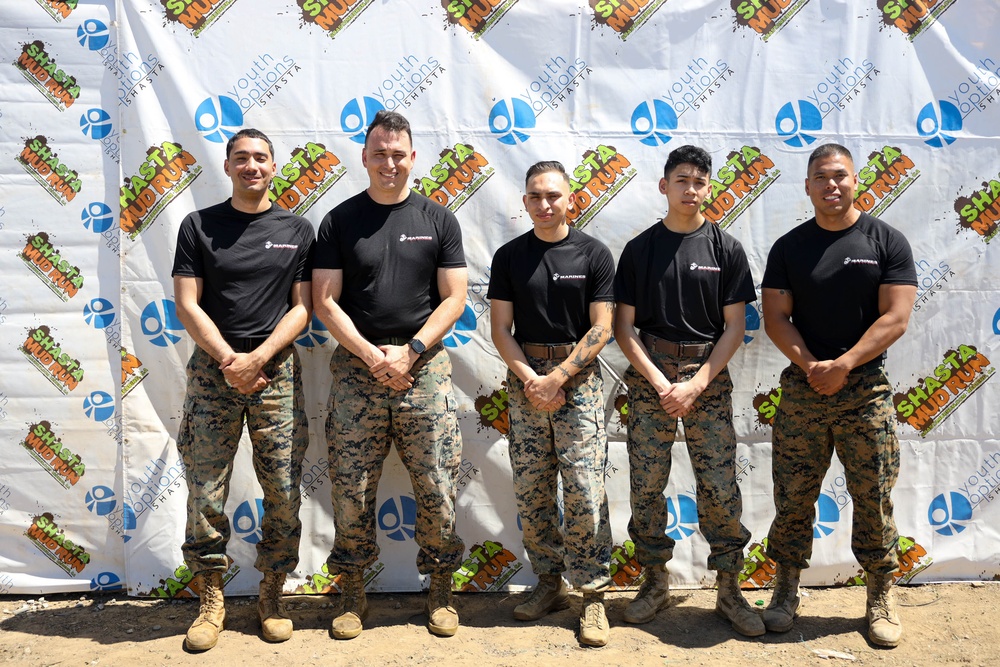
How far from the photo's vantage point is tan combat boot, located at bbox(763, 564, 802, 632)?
389cm

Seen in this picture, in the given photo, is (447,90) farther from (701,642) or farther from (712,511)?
(701,642)

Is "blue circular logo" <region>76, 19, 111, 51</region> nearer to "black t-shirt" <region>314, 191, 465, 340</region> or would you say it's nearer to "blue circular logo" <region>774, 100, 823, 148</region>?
"black t-shirt" <region>314, 191, 465, 340</region>

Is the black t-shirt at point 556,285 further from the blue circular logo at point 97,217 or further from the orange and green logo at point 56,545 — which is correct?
the orange and green logo at point 56,545

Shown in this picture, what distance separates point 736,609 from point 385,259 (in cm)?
254

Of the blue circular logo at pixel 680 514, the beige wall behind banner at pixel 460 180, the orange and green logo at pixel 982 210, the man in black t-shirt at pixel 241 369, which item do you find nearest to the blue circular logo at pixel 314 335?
the beige wall behind banner at pixel 460 180

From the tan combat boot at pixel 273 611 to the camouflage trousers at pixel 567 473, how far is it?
130 cm

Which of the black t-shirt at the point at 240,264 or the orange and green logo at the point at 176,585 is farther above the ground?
the black t-shirt at the point at 240,264

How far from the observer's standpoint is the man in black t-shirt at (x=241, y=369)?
3.77m

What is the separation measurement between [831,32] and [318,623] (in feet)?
14.5

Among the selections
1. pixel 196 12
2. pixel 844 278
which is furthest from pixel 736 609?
pixel 196 12

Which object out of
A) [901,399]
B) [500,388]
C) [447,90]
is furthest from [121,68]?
[901,399]

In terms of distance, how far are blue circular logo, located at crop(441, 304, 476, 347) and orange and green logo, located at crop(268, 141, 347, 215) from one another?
108 centimetres

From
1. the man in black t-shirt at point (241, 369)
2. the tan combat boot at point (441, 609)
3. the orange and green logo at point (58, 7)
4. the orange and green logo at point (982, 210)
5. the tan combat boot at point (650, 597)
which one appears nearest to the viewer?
the man in black t-shirt at point (241, 369)

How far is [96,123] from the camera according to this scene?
171 inches
